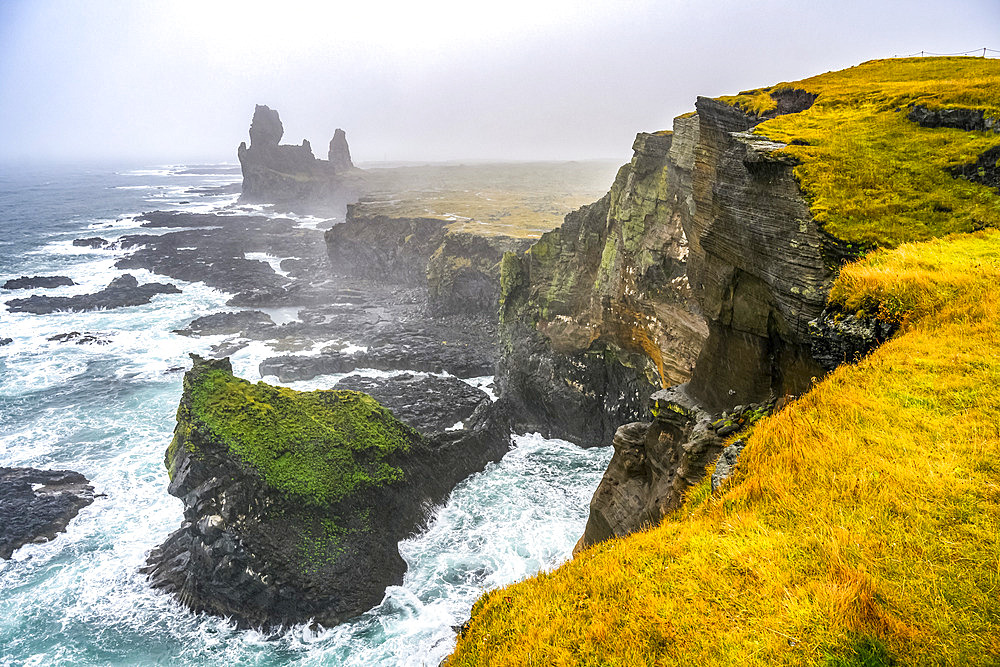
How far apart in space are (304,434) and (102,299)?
5002 cm

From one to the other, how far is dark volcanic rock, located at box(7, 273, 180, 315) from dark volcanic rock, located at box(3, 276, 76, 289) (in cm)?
629

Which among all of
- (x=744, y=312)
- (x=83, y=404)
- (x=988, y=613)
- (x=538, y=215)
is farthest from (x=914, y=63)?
(x=538, y=215)

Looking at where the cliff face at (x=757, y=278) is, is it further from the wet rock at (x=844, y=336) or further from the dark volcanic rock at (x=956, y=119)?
the dark volcanic rock at (x=956, y=119)

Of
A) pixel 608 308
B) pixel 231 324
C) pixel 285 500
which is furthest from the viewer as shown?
pixel 231 324

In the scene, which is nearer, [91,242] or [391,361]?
[391,361]

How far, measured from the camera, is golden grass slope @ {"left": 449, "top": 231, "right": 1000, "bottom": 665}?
15.1ft

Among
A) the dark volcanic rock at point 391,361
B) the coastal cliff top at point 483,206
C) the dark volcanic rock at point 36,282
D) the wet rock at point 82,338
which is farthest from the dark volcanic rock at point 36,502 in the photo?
the dark volcanic rock at point 36,282

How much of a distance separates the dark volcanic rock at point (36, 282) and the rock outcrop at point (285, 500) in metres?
54.8

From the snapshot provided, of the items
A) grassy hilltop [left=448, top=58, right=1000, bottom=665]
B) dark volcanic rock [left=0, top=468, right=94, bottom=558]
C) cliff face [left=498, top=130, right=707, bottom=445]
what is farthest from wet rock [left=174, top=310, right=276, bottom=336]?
grassy hilltop [left=448, top=58, right=1000, bottom=665]

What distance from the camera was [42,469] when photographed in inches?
1072

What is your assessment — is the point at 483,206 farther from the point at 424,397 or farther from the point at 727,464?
the point at 727,464

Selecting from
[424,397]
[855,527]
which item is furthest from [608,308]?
[855,527]

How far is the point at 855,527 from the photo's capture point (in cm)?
556

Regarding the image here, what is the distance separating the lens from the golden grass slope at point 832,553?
459 cm
